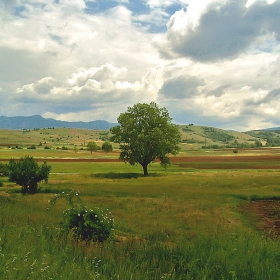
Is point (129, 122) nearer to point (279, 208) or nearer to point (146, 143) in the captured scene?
point (146, 143)

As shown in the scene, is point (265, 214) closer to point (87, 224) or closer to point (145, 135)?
point (87, 224)

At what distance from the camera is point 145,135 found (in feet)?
231

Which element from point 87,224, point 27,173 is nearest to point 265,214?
point 87,224

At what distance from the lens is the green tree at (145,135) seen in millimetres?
69750

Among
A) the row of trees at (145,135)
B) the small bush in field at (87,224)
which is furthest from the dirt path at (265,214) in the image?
the row of trees at (145,135)

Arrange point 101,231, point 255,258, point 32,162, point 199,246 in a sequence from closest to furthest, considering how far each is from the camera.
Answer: point 255,258, point 199,246, point 101,231, point 32,162

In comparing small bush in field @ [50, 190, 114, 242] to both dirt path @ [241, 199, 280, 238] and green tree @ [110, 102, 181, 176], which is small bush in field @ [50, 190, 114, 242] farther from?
green tree @ [110, 102, 181, 176]

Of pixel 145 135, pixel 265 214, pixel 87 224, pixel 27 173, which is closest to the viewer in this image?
pixel 87 224

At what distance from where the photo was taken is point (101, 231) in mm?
13266

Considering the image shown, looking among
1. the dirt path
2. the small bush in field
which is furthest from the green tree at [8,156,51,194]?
the small bush in field

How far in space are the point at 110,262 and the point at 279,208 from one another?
27751mm

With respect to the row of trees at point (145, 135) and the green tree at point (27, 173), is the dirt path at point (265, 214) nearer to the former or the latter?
the green tree at point (27, 173)

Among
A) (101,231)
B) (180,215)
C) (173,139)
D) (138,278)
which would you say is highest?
(173,139)

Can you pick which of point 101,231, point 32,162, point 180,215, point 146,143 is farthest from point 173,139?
point 101,231
